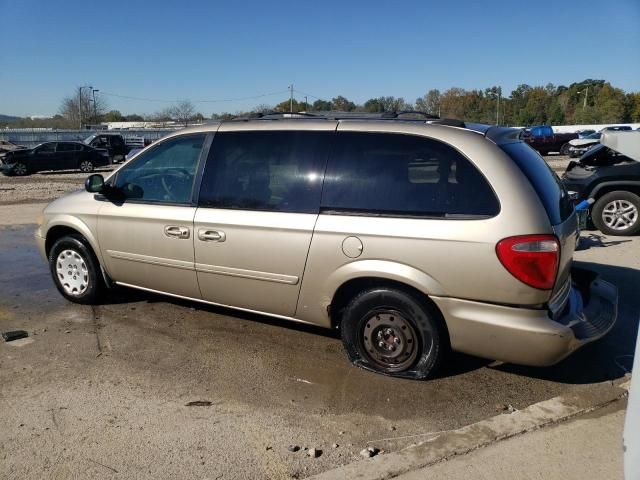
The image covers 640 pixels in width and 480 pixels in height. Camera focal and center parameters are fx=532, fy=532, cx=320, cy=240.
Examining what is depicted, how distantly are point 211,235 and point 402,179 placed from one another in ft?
5.23

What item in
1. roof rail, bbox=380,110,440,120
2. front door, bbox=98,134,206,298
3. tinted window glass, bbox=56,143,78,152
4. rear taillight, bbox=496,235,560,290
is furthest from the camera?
tinted window glass, bbox=56,143,78,152

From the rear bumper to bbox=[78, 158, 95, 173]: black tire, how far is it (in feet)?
79.6

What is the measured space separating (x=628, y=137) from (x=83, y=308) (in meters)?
4.93

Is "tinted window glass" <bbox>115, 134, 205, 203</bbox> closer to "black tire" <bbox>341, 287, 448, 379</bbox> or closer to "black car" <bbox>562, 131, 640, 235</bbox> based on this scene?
"black tire" <bbox>341, 287, 448, 379</bbox>

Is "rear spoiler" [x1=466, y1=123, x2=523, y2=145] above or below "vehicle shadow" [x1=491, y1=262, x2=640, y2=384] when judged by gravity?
above

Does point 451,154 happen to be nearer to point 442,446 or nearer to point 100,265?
point 442,446

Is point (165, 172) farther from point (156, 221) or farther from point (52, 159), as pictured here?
point (52, 159)

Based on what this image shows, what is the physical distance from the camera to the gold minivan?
326 cm

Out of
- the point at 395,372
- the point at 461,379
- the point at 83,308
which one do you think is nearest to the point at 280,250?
the point at 395,372

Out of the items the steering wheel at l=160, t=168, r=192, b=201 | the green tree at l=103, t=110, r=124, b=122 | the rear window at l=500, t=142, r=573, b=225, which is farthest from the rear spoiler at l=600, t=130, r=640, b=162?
the green tree at l=103, t=110, r=124, b=122

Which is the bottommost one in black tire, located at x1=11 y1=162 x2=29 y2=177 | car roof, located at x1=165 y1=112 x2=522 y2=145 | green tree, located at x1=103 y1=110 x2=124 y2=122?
black tire, located at x1=11 y1=162 x2=29 y2=177

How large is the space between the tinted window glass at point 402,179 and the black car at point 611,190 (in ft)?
20.5

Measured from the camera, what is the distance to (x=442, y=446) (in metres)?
2.95

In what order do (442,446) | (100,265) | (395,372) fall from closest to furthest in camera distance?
(442,446) → (395,372) → (100,265)
